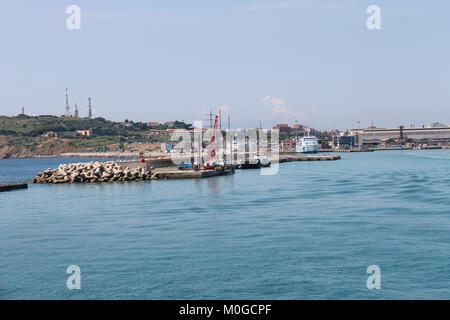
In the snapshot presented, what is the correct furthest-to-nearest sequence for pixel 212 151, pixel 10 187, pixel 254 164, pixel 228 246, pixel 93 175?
pixel 254 164
pixel 212 151
pixel 93 175
pixel 10 187
pixel 228 246

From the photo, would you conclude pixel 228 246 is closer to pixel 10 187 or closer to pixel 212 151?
pixel 10 187

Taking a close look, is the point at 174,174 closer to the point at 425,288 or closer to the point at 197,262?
the point at 197,262

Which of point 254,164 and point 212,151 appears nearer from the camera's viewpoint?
point 212,151

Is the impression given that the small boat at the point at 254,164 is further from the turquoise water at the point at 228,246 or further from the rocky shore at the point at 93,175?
the turquoise water at the point at 228,246

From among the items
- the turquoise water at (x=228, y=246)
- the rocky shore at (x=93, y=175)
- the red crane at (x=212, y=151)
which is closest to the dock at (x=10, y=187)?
the rocky shore at (x=93, y=175)

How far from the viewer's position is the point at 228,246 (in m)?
24.7

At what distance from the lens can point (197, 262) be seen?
70.3 feet

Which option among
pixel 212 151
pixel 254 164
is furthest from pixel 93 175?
pixel 254 164

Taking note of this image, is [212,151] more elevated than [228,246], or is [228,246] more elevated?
[212,151]

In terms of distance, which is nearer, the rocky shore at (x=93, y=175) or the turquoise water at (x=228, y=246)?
the turquoise water at (x=228, y=246)

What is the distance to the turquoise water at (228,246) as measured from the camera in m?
17.9

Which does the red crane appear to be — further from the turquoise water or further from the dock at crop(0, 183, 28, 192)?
the turquoise water
